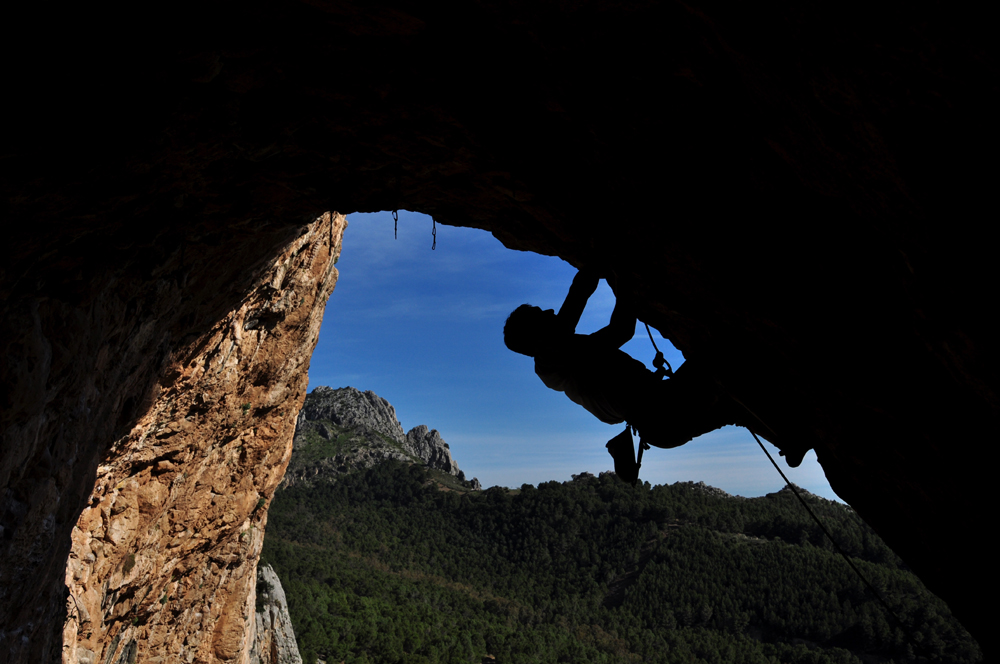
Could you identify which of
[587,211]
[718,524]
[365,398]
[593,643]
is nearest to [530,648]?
[593,643]

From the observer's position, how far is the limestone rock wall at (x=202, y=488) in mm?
6562

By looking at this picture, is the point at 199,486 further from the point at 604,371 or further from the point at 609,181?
the point at 609,181

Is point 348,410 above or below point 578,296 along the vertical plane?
above

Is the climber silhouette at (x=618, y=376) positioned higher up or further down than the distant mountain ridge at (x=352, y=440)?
further down

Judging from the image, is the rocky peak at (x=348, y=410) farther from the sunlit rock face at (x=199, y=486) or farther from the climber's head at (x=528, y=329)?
the climber's head at (x=528, y=329)

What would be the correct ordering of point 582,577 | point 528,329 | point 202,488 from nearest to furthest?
point 528,329 < point 202,488 < point 582,577

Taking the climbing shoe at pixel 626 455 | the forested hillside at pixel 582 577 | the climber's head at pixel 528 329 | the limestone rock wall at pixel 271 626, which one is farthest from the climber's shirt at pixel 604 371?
the forested hillside at pixel 582 577

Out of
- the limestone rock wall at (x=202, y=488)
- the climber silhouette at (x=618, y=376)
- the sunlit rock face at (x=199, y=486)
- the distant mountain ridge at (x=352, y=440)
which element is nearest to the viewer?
the climber silhouette at (x=618, y=376)

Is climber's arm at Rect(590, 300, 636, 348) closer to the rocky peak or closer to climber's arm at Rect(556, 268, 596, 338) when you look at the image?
climber's arm at Rect(556, 268, 596, 338)

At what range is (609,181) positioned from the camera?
383 cm

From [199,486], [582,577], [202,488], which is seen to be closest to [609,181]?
[199,486]

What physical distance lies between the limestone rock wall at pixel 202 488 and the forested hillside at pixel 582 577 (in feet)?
75.1

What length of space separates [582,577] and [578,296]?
56.3m

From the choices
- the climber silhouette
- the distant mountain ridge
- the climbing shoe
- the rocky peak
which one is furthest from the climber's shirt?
the rocky peak
